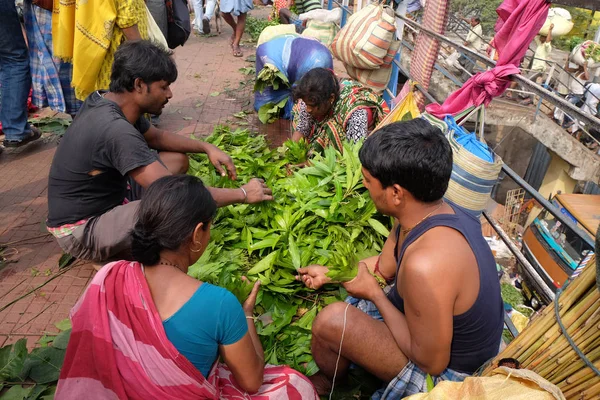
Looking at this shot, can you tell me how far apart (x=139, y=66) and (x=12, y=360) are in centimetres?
166

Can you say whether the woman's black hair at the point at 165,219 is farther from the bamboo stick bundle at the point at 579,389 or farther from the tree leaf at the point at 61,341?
the bamboo stick bundle at the point at 579,389

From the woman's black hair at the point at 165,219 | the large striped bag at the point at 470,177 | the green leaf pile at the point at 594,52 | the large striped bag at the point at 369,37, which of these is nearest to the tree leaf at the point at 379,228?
the large striped bag at the point at 470,177

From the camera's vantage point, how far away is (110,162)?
8.25 ft

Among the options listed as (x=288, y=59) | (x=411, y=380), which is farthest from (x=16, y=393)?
(x=288, y=59)

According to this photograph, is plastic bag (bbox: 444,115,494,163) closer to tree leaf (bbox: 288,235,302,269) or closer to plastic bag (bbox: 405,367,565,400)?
tree leaf (bbox: 288,235,302,269)

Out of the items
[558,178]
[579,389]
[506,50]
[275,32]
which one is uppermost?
[506,50]

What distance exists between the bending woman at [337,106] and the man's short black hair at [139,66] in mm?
1242

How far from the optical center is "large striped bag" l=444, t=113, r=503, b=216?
241 centimetres

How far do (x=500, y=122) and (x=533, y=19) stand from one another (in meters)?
12.6

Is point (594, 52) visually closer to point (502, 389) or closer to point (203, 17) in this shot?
point (203, 17)

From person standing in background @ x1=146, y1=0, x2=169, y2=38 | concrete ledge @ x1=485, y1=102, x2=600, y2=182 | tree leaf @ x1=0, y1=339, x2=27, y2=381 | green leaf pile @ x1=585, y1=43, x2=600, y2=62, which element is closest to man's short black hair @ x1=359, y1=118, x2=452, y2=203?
Result: tree leaf @ x1=0, y1=339, x2=27, y2=381

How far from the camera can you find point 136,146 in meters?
2.45

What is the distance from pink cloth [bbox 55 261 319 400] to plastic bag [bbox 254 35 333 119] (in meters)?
3.90

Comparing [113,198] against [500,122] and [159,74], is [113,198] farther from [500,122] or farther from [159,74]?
[500,122]
